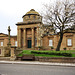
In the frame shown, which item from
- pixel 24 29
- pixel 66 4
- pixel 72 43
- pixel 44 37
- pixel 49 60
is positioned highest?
pixel 66 4

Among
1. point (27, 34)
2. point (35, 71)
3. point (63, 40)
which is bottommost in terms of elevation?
point (35, 71)

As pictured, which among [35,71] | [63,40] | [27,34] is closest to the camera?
[35,71]

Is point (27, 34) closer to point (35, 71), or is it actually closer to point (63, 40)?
point (63, 40)

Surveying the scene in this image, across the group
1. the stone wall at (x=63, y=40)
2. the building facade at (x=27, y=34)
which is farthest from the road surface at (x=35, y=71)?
the building facade at (x=27, y=34)

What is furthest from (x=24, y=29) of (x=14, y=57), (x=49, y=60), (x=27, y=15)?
(x=49, y=60)

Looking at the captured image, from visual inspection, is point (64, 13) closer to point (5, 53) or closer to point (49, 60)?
point (49, 60)

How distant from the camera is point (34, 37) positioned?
113 feet

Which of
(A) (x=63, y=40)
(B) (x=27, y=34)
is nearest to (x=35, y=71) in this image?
(A) (x=63, y=40)

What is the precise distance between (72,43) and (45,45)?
29.7 ft

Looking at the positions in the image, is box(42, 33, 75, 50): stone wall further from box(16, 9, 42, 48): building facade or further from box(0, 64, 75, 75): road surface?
box(0, 64, 75, 75): road surface

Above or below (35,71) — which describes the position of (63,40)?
above

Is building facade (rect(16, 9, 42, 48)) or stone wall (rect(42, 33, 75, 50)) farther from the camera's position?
building facade (rect(16, 9, 42, 48))

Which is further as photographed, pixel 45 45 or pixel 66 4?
pixel 45 45

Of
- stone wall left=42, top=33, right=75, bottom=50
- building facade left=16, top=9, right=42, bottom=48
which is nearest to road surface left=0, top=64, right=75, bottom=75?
stone wall left=42, top=33, right=75, bottom=50
